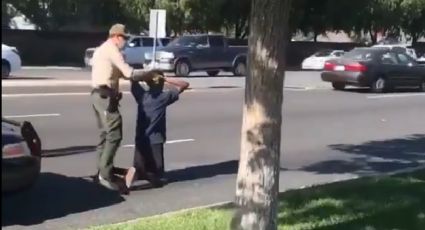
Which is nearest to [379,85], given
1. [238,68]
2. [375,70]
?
[375,70]

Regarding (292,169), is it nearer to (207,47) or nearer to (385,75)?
(385,75)

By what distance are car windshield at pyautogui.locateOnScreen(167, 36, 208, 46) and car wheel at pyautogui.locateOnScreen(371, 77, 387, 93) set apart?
34.0ft

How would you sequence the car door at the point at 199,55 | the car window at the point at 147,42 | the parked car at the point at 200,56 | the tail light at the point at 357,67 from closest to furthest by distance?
the tail light at the point at 357,67, the parked car at the point at 200,56, the car door at the point at 199,55, the car window at the point at 147,42

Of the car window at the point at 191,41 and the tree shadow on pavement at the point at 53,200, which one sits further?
the car window at the point at 191,41

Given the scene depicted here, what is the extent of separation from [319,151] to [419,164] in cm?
194

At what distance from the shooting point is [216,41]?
130 ft

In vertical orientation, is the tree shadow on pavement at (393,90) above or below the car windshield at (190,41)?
below

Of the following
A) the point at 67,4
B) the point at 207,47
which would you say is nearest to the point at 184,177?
the point at 207,47

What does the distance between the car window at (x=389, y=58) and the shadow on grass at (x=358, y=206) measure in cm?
2075

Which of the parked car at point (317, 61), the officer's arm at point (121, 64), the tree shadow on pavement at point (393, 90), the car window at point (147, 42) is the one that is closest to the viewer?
the officer's arm at point (121, 64)

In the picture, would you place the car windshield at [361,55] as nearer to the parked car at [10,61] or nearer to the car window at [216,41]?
the car window at [216,41]

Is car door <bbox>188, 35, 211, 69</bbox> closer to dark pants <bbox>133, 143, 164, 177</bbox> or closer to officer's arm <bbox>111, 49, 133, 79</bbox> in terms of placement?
dark pants <bbox>133, 143, 164, 177</bbox>

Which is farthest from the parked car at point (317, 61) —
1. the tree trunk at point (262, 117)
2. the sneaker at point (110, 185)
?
the tree trunk at point (262, 117)

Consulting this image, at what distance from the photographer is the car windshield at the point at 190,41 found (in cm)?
3857
